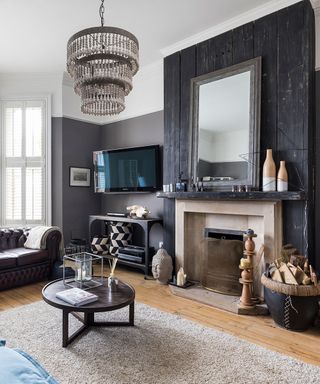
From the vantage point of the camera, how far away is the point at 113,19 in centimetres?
351

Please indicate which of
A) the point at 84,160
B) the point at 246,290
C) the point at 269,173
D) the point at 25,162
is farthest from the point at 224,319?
the point at 25,162

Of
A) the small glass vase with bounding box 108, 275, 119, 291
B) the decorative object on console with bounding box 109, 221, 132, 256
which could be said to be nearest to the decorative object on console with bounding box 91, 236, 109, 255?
the decorative object on console with bounding box 109, 221, 132, 256

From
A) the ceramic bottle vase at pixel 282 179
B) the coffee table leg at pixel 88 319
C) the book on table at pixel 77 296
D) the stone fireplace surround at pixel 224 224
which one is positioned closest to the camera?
the book on table at pixel 77 296

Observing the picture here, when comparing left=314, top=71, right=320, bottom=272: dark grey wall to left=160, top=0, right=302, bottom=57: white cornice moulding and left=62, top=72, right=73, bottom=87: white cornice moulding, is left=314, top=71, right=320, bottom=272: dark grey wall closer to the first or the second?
left=160, top=0, right=302, bottom=57: white cornice moulding

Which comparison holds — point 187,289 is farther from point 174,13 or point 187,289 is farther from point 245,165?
point 174,13

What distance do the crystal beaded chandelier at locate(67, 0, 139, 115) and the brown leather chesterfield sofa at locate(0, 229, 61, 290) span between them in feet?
7.47

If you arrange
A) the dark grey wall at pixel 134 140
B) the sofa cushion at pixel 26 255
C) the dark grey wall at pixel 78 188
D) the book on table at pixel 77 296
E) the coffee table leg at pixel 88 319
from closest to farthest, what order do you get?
1. the book on table at pixel 77 296
2. the coffee table leg at pixel 88 319
3. the sofa cushion at pixel 26 255
4. the dark grey wall at pixel 134 140
5. the dark grey wall at pixel 78 188

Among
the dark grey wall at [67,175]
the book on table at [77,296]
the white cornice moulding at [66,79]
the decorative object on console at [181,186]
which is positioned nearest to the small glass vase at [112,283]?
the book on table at [77,296]

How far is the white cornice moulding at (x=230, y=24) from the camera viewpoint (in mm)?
3160

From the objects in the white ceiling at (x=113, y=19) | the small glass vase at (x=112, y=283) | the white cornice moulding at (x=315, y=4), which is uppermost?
the white ceiling at (x=113, y=19)

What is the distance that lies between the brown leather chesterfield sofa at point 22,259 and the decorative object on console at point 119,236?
2.65 ft

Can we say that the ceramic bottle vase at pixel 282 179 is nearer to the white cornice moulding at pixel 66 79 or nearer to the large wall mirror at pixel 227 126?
the large wall mirror at pixel 227 126

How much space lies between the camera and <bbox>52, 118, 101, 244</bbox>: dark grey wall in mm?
5168

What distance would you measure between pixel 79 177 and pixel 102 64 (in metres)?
3.33
